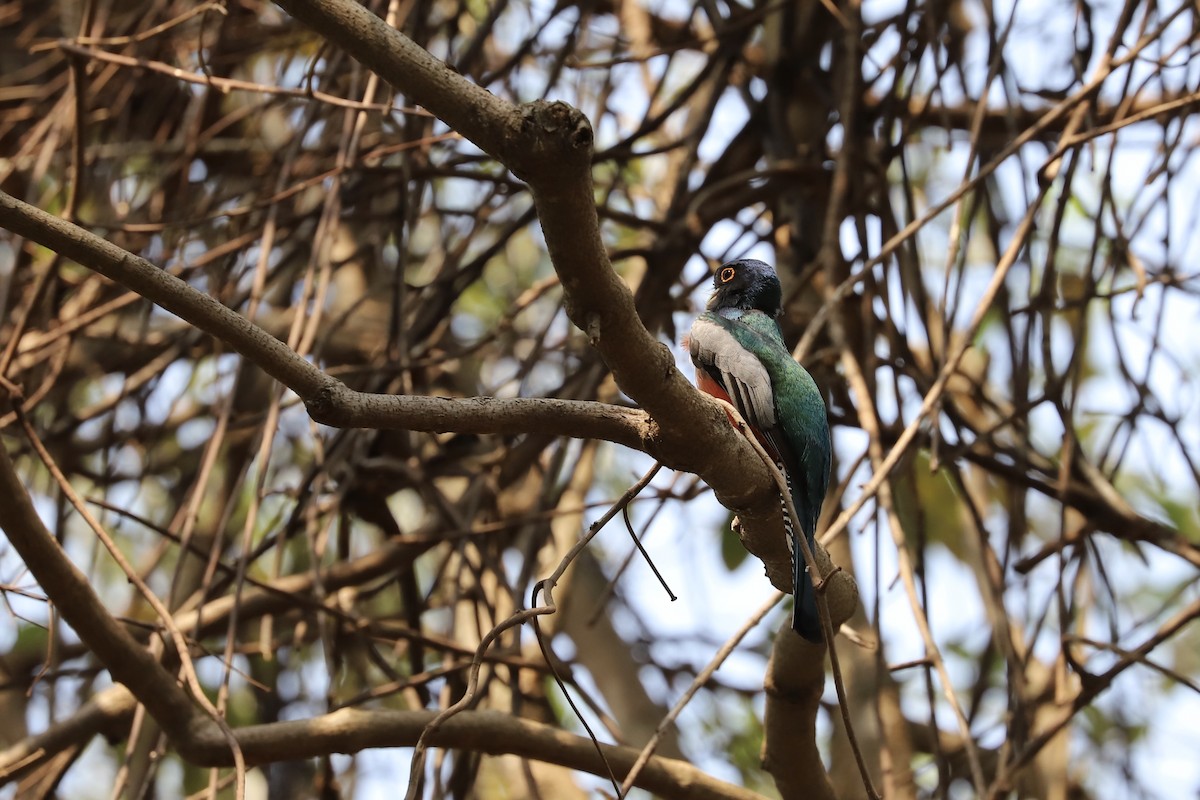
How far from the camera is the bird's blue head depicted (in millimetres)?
3896

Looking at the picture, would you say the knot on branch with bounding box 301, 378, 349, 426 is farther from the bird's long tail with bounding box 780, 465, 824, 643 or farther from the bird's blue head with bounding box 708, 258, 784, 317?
the bird's blue head with bounding box 708, 258, 784, 317

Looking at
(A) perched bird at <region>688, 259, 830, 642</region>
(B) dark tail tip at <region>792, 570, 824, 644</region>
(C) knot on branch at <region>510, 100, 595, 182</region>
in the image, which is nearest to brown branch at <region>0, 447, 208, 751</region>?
(B) dark tail tip at <region>792, 570, 824, 644</region>

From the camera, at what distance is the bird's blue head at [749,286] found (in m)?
3.90

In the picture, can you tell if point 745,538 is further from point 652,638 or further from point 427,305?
point 652,638

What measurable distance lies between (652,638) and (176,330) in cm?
267

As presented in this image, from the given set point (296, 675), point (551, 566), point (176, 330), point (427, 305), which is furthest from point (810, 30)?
point (296, 675)

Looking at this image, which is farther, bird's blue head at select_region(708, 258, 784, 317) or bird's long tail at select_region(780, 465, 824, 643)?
bird's blue head at select_region(708, 258, 784, 317)

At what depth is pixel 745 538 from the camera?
2.65 m

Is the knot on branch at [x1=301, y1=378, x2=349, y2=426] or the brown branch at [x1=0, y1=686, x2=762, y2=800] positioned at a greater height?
the brown branch at [x1=0, y1=686, x2=762, y2=800]

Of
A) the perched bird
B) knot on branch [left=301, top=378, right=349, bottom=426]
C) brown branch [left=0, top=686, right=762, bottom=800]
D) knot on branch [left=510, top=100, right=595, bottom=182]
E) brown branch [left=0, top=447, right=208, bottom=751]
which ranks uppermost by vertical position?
the perched bird

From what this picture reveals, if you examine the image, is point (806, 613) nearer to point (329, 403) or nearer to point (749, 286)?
point (329, 403)

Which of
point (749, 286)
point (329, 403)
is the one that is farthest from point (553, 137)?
point (749, 286)

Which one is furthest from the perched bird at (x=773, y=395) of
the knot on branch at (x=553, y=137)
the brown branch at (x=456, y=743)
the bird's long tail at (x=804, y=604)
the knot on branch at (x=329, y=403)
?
the knot on branch at (x=553, y=137)

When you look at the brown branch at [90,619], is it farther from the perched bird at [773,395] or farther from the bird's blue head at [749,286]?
the bird's blue head at [749,286]
